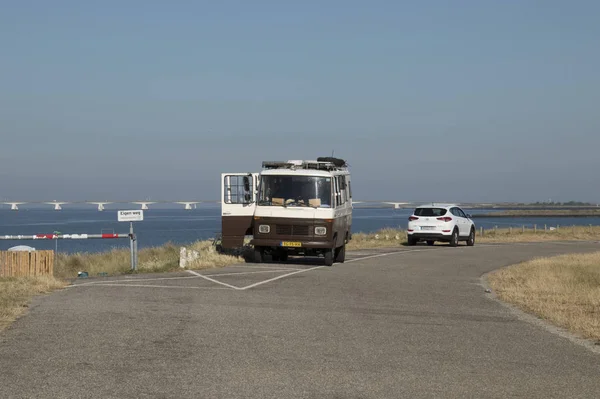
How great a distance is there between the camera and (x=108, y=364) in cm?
842

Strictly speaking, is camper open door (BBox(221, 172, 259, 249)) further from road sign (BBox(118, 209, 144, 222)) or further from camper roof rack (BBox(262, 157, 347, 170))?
road sign (BBox(118, 209, 144, 222))

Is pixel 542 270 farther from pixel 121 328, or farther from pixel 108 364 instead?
pixel 108 364

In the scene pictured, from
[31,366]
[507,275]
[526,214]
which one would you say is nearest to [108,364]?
[31,366]

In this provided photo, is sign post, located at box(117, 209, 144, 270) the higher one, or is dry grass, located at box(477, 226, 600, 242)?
sign post, located at box(117, 209, 144, 270)

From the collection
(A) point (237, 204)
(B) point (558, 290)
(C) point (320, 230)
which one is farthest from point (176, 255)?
(B) point (558, 290)

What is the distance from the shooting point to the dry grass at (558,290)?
1278cm

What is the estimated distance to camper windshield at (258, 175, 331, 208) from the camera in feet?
74.4

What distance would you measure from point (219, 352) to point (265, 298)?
18.6 ft

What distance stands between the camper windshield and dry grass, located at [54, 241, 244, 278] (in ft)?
7.27

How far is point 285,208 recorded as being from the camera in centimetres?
2262

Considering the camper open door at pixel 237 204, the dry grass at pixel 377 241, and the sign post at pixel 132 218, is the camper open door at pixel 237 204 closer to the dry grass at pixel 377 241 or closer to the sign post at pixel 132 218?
the sign post at pixel 132 218

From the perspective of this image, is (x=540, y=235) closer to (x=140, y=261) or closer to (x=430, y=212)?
(x=430, y=212)

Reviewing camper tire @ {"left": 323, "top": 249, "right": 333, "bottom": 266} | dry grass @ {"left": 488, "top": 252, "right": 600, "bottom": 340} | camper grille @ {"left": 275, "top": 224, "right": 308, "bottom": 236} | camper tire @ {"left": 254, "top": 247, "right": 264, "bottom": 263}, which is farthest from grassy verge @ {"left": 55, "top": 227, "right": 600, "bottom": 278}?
dry grass @ {"left": 488, "top": 252, "right": 600, "bottom": 340}

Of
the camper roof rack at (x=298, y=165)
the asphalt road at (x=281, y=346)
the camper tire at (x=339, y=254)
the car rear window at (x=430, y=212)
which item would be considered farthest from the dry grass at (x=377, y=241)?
the asphalt road at (x=281, y=346)
